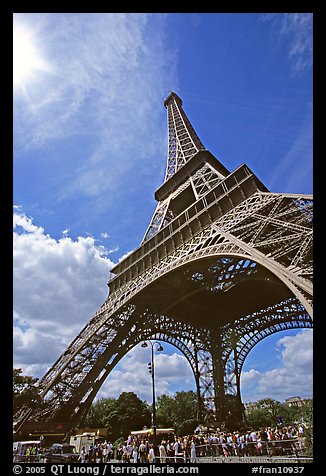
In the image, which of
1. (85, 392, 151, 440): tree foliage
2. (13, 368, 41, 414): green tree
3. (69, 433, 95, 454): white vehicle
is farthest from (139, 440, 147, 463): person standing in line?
(85, 392, 151, 440): tree foliage

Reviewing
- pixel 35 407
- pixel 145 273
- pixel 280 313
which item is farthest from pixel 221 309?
pixel 35 407

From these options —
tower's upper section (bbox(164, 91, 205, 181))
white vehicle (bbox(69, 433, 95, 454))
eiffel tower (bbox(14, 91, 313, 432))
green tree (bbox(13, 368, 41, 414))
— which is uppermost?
tower's upper section (bbox(164, 91, 205, 181))

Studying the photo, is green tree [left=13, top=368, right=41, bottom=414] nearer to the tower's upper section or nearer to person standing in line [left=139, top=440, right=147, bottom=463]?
person standing in line [left=139, top=440, right=147, bottom=463]

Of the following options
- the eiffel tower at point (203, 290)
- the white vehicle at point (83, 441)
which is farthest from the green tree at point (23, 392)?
the white vehicle at point (83, 441)

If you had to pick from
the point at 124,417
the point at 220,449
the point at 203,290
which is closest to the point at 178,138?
the point at 203,290

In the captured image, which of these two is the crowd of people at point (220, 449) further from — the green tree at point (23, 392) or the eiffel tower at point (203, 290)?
the green tree at point (23, 392)

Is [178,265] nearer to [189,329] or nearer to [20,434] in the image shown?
[189,329]

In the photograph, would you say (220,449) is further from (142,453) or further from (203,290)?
(203,290)

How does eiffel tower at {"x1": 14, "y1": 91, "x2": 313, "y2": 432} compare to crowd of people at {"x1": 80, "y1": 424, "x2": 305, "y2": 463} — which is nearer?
crowd of people at {"x1": 80, "y1": 424, "x2": 305, "y2": 463}
